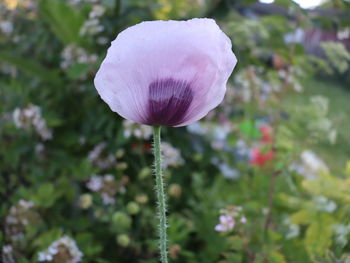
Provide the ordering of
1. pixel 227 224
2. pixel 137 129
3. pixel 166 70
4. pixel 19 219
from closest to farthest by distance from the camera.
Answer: pixel 166 70 → pixel 227 224 → pixel 19 219 → pixel 137 129

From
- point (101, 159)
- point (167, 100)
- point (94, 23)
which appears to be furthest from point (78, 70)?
point (167, 100)

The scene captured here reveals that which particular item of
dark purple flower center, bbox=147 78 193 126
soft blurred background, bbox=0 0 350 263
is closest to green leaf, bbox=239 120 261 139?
soft blurred background, bbox=0 0 350 263

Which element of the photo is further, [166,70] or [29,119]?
[29,119]

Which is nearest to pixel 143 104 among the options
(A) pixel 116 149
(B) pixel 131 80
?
(B) pixel 131 80

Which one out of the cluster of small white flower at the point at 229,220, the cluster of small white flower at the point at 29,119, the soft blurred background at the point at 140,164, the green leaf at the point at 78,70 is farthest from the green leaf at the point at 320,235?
the cluster of small white flower at the point at 29,119

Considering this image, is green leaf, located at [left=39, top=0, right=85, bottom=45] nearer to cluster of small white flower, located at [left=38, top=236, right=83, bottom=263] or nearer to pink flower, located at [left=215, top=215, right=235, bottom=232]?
cluster of small white flower, located at [left=38, top=236, right=83, bottom=263]

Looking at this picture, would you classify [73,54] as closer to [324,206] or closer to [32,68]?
[32,68]
